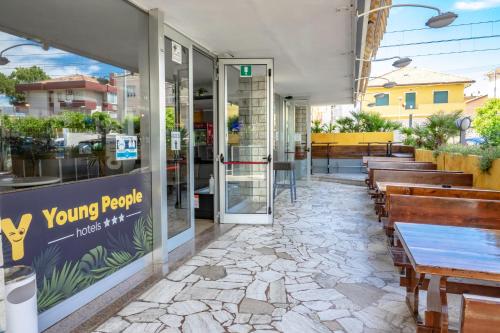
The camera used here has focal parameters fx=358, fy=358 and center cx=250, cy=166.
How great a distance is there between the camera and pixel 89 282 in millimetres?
A: 2664

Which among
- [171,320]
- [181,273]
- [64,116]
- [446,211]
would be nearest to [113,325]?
[171,320]

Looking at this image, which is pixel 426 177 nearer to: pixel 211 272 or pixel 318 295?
pixel 318 295

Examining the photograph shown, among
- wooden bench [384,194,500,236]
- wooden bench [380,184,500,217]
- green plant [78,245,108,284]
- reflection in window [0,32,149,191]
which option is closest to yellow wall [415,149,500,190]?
wooden bench [380,184,500,217]

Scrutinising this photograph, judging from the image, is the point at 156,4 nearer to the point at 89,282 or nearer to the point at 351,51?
the point at 89,282

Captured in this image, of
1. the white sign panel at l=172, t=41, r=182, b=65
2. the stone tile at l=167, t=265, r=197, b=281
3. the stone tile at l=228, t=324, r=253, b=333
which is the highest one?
the white sign panel at l=172, t=41, r=182, b=65

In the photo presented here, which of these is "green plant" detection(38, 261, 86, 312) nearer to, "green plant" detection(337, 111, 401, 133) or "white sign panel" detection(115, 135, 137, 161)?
"white sign panel" detection(115, 135, 137, 161)

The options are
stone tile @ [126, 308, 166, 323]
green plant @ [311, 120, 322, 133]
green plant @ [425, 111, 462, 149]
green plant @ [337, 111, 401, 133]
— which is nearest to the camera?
stone tile @ [126, 308, 166, 323]

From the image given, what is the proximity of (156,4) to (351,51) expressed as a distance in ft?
9.14

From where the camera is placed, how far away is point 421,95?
27.4m

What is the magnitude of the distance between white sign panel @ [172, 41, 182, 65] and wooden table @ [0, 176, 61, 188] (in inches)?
74.4

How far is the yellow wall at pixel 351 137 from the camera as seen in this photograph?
12.6m

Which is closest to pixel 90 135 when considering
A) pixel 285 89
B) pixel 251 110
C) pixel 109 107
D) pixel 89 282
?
pixel 109 107

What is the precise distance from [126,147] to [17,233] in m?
1.26

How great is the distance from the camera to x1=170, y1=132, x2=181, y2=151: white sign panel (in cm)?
382
